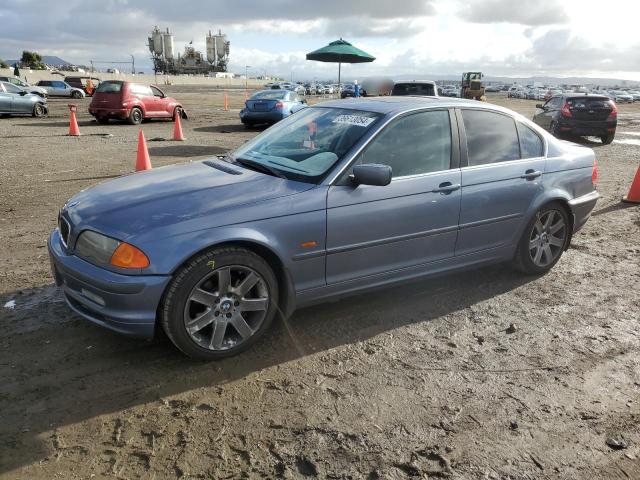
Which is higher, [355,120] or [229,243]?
[355,120]

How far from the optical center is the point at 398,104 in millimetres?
4297

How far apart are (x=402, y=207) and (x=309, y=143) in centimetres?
90

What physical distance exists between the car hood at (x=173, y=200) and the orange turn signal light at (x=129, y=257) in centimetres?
7

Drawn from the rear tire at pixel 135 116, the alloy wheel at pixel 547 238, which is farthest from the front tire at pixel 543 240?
the rear tire at pixel 135 116

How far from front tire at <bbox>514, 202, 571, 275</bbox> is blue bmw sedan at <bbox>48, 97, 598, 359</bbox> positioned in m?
0.02

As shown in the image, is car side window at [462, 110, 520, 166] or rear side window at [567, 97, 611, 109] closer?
car side window at [462, 110, 520, 166]

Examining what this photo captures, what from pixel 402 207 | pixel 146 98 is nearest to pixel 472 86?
pixel 146 98

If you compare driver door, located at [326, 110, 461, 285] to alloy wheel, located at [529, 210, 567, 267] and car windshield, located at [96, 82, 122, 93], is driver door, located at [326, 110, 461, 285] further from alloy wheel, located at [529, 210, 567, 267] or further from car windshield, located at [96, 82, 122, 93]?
car windshield, located at [96, 82, 122, 93]

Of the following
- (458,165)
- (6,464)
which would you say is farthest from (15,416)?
(458,165)

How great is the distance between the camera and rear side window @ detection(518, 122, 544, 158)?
15.8 ft

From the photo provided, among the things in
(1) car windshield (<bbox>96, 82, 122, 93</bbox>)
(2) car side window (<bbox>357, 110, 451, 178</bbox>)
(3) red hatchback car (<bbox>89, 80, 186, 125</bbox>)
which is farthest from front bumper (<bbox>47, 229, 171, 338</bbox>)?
(1) car windshield (<bbox>96, 82, 122, 93</bbox>)

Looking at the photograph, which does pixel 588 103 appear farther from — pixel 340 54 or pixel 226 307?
pixel 226 307

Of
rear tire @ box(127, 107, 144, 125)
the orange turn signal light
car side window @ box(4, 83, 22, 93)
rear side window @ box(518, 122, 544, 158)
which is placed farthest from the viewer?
car side window @ box(4, 83, 22, 93)

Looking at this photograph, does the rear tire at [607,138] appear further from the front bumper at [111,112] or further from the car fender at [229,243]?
the car fender at [229,243]
